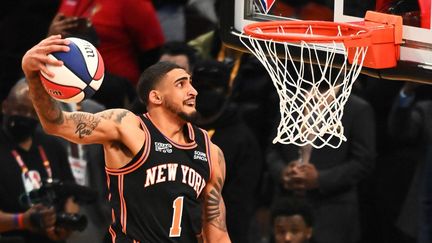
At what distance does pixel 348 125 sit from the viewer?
8297mm

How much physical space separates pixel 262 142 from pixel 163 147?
9.47 feet

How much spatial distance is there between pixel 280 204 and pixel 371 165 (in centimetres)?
73

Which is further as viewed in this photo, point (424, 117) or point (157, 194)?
point (424, 117)

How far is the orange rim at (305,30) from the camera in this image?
6.46m

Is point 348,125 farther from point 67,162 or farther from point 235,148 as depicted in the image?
point 67,162

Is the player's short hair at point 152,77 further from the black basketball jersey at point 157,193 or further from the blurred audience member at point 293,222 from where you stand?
the blurred audience member at point 293,222

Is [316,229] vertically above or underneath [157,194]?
underneath

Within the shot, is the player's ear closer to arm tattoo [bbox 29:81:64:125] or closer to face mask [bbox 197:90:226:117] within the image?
arm tattoo [bbox 29:81:64:125]

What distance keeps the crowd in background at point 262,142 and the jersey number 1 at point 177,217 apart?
1583mm

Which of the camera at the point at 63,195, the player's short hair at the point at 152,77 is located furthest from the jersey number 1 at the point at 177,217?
the camera at the point at 63,195

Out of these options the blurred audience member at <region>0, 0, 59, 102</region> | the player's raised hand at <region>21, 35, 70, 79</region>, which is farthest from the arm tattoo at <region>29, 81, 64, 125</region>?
the blurred audience member at <region>0, 0, 59, 102</region>

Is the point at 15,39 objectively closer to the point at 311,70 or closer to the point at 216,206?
the point at 216,206

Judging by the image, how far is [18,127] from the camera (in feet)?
26.9

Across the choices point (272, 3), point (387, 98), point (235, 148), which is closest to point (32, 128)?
point (235, 148)
